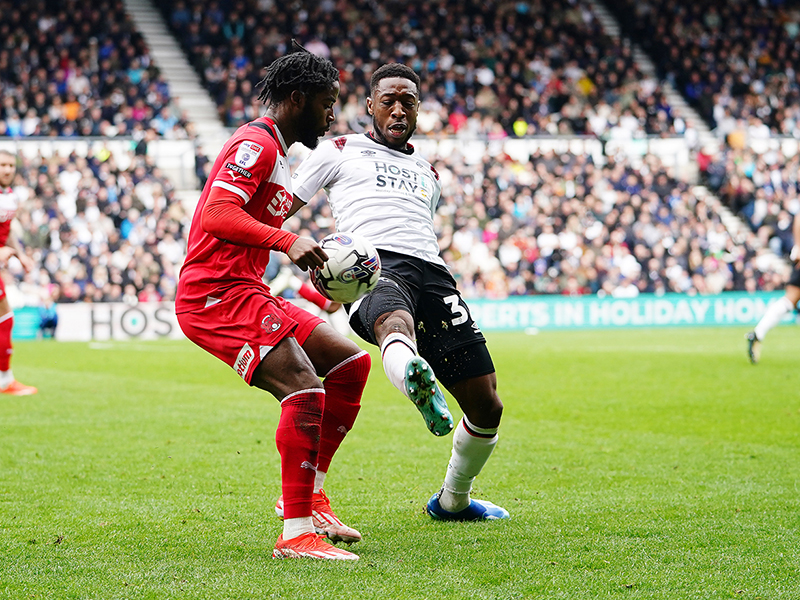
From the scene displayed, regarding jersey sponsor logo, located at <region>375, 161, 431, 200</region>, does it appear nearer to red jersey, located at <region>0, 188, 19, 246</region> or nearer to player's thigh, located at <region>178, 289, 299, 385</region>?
player's thigh, located at <region>178, 289, 299, 385</region>

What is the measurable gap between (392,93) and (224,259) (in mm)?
1469

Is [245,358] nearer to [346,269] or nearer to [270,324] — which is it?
[270,324]

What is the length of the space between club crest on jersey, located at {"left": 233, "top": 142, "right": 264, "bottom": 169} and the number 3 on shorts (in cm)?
133

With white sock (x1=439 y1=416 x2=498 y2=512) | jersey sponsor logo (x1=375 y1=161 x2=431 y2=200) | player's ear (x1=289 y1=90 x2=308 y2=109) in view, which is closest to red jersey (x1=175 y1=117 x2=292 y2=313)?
player's ear (x1=289 y1=90 x2=308 y2=109)

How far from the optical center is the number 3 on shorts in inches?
196

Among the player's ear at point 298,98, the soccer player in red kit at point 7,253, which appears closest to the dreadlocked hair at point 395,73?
the player's ear at point 298,98

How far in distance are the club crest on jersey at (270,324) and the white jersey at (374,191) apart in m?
0.98

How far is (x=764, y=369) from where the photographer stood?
43.0 ft

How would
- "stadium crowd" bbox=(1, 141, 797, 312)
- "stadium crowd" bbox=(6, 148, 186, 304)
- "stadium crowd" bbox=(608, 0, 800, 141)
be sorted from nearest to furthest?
"stadium crowd" bbox=(6, 148, 186, 304) → "stadium crowd" bbox=(1, 141, 797, 312) → "stadium crowd" bbox=(608, 0, 800, 141)

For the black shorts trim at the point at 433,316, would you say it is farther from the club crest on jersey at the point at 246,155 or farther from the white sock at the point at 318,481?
the club crest on jersey at the point at 246,155

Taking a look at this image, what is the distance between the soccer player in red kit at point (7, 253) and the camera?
9.49 meters

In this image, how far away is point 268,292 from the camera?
4.45 meters

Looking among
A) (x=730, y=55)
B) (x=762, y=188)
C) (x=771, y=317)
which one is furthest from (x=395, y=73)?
(x=730, y=55)

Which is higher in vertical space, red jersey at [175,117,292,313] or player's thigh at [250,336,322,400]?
red jersey at [175,117,292,313]
